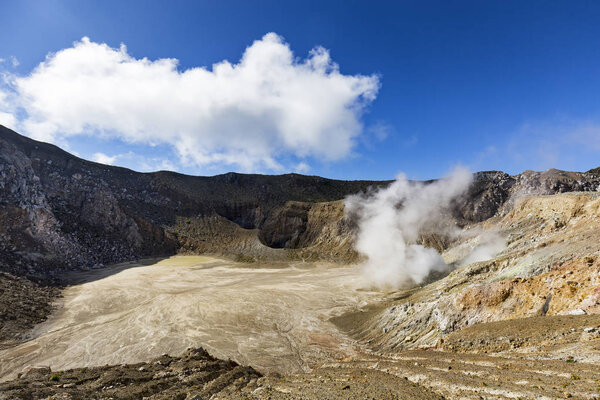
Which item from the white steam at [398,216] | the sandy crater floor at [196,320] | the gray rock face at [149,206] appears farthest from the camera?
the gray rock face at [149,206]

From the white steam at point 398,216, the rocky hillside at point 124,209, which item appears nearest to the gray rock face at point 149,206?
the rocky hillside at point 124,209

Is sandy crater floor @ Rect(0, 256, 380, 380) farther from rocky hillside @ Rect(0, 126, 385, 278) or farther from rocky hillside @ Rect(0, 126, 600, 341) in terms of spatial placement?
rocky hillside @ Rect(0, 126, 385, 278)

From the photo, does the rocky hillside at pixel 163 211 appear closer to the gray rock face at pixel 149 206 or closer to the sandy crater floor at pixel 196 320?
the gray rock face at pixel 149 206

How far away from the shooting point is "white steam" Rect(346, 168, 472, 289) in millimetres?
47344

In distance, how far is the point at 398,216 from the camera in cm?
6675

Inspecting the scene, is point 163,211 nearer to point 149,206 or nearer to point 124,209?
point 149,206

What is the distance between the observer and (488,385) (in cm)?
921

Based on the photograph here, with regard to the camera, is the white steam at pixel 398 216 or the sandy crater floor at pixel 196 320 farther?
the white steam at pixel 398 216

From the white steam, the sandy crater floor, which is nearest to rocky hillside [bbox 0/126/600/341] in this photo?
the white steam

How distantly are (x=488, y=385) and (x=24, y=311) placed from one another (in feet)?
134

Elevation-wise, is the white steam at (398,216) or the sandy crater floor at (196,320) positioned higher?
the white steam at (398,216)

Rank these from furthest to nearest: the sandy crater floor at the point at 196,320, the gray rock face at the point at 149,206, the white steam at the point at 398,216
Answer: the gray rock face at the point at 149,206
the white steam at the point at 398,216
the sandy crater floor at the point at 196,320

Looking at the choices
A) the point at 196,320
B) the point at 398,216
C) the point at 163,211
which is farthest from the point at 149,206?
the point at 398,216

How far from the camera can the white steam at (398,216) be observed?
155 feet
